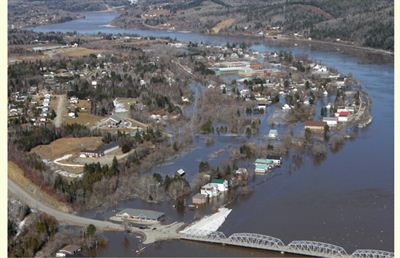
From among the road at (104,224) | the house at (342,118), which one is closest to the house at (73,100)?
the house at (342,118)

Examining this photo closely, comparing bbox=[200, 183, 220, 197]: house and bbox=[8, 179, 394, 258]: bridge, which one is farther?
bbox=[200, 183, 220, 197]: house

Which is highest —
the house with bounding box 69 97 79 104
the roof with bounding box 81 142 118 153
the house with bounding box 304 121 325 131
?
the house with bounding box 69 97 79 104

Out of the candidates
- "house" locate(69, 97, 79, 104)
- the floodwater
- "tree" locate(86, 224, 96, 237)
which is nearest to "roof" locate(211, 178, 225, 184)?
the floodwater

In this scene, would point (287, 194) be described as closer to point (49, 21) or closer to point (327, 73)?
point (327, 73)

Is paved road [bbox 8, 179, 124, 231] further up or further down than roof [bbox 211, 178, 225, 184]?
further down

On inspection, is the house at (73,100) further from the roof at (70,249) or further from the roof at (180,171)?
the roof at (70,249)

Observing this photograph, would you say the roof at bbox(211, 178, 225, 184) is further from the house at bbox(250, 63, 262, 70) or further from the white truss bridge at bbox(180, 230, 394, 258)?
the house at bbox(250, 63, 262, 70)

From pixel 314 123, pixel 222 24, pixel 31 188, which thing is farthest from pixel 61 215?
pixel 222 24

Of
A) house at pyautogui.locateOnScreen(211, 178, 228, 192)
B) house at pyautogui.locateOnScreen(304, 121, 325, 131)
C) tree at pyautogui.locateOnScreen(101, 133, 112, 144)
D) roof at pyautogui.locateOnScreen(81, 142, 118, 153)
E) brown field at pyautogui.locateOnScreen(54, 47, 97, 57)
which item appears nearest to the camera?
house at pyautogui.locateOnScreen(211, 178, 228, 192)

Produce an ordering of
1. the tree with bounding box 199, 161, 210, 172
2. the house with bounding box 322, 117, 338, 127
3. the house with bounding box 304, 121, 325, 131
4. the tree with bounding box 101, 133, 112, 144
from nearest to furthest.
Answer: the tree with bounding box 199, 161, 210, 172 < the tree with bounding box 101, 133, 112, 144 < the house with bounding box 304, 121, 325, 131 < the house with bounding box 322, 117, 338, 127
